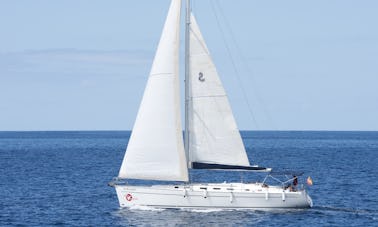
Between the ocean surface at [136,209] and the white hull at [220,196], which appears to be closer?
the ocean surface at [136,209]

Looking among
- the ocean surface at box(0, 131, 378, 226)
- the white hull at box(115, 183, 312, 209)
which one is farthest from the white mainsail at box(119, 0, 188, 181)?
the ocean surface at box(0, 131, 378, 226)

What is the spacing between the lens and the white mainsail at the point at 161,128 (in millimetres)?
47344

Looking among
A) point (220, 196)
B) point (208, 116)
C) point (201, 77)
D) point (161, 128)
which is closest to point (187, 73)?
point (201, 77)

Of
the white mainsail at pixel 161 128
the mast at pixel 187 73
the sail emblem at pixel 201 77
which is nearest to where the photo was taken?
the mast at pixel 187 73

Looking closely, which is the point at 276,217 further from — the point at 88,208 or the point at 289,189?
the point at 88,208

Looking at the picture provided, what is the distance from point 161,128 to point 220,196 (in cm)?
548

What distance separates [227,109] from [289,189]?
6.20 metres

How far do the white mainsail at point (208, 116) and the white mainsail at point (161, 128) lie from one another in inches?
37.2

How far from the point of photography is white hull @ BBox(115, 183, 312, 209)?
155 feet

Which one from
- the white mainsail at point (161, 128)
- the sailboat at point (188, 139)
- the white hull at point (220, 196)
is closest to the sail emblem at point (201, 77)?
the sailboat at point (188, 139)

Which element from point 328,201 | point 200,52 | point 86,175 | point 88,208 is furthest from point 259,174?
point 200,52

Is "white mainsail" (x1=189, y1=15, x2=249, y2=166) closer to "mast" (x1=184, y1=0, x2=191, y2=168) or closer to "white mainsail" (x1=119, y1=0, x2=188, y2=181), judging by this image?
"mast" (x1=184, y1=0, x2=191, y2=168)

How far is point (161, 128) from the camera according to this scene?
157 ft

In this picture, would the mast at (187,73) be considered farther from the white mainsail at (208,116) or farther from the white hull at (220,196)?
the white hull at (220,196)
